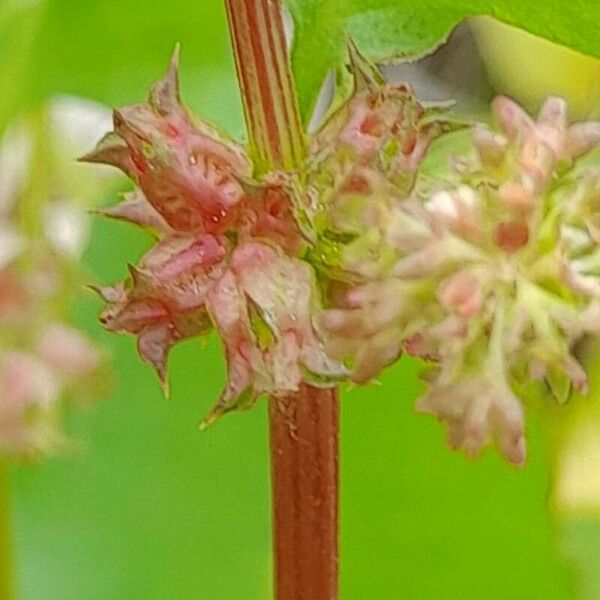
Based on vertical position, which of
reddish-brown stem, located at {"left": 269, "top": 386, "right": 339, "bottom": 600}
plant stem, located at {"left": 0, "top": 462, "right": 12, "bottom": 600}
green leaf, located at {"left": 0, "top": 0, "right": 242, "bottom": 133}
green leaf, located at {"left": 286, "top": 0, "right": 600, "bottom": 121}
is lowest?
plant stem, located at {"left": 0, "top": 462, "right": 12, "bottom": 600}

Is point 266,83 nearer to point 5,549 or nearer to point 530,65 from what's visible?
point 5,549

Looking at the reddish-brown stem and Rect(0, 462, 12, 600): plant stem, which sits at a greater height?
the reddish-brown stem

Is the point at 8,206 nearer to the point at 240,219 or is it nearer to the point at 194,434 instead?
the point at 194,434

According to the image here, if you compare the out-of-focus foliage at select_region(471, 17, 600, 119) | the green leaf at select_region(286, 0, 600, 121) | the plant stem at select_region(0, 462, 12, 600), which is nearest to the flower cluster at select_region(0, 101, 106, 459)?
the plant stem at select_region(0, 462, 12, 600)

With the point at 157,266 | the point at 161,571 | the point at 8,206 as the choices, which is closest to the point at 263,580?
the point at 161,571

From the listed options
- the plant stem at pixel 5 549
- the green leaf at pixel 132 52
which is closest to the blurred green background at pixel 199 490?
the green leaf at pixel 132 52

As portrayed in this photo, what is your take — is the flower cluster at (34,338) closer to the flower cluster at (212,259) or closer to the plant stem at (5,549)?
Result: the plant stem at (5,549)

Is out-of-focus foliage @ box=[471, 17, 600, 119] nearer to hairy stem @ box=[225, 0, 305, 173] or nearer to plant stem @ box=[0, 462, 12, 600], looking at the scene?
plant stem @ box=[0, 462, 12, 600]
